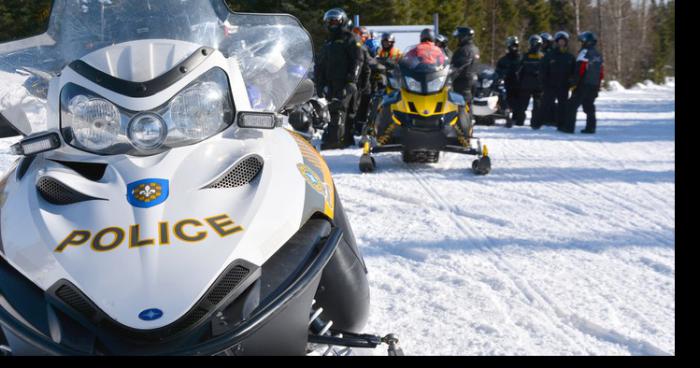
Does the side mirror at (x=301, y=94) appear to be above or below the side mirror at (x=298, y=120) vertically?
above

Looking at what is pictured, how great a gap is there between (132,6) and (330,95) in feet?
25.9

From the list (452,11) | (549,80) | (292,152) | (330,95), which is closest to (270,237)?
(292,152)

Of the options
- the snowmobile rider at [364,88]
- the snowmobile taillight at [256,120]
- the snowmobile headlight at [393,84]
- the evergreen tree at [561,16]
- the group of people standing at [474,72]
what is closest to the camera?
the snowmobile taillight at [256,120]

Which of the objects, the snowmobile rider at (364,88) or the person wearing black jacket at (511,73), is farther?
the person wearing black jacket at (511,73)

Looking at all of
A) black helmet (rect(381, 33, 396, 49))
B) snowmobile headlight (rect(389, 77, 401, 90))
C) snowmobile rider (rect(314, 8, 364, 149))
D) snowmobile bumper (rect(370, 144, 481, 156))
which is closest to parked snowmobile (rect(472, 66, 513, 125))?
black helmet (rect(381, 33, 396, 49))

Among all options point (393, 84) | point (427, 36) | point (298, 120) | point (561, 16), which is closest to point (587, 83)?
point (393, 84)

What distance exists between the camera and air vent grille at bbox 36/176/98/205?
7.32ft

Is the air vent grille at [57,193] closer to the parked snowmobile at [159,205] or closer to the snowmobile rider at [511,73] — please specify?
the parked snowmobile at [159,205]

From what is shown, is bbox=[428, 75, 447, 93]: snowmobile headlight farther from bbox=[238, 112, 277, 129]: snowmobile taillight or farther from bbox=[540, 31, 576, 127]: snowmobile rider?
bbox=[540, 31, 576, 127]: snowmobile rider

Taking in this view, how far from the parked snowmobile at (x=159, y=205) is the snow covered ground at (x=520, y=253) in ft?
2.74

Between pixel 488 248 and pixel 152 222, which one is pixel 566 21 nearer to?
pixel 488 248

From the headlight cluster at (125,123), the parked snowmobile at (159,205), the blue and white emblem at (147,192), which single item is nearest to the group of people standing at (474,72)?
the parked snowmobile at (159,205)

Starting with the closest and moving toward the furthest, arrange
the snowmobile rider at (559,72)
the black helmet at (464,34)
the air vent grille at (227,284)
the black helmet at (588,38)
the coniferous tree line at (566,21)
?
the air vent grille at (227,284), the black helmet at (464,34), the black helmet at (588,38), the snowmobile rider at (559,72), the coniferous tree line at (566,21)

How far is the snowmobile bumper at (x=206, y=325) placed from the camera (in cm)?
193
